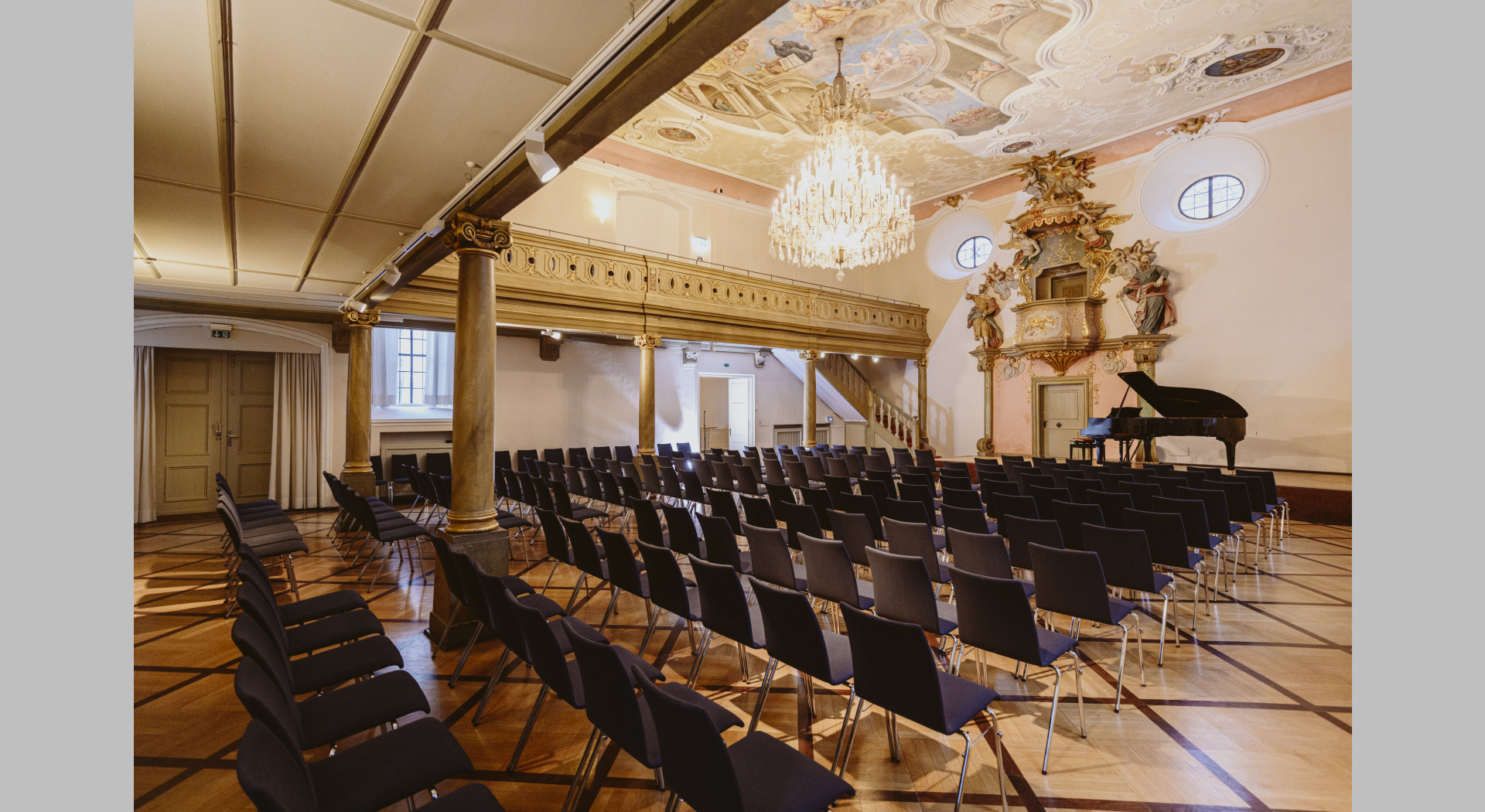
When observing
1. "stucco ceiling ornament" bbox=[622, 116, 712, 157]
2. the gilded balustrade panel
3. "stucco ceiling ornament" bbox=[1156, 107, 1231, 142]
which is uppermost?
"stucco ceiling ornament" bbox=[622, 116, 712, 157]

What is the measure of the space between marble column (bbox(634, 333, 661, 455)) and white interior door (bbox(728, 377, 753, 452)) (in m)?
4.85

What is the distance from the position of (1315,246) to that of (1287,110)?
2.39m

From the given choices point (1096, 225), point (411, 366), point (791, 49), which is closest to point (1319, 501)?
point (1096, 225)

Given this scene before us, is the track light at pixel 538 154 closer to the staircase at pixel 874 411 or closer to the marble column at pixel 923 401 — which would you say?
the staircase at pixel 874 411

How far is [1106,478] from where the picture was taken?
5465 millimetres

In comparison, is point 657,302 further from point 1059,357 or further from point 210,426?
point 1059,357

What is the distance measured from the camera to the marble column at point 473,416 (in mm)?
Result: 3471

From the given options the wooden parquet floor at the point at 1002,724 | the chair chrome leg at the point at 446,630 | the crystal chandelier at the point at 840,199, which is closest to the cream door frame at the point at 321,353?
the wooden parquet floor at the point at 1002,724

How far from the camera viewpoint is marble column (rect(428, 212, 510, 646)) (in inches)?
137

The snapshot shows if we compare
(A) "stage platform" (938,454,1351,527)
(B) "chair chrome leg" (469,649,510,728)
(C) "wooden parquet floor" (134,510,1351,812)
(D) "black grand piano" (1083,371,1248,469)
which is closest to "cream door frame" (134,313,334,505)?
(C) "wooden parquet floor" (134,510,1351,812)

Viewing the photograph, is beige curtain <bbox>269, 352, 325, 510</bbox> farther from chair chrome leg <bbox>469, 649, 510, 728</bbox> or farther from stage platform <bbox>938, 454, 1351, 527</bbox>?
stage platform <bbox>938, 454, 1351, 527</bbox>

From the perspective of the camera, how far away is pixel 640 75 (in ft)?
6.60

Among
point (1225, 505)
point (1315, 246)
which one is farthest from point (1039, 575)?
point (1315, 246)

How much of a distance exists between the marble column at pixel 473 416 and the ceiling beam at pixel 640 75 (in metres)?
0.52
